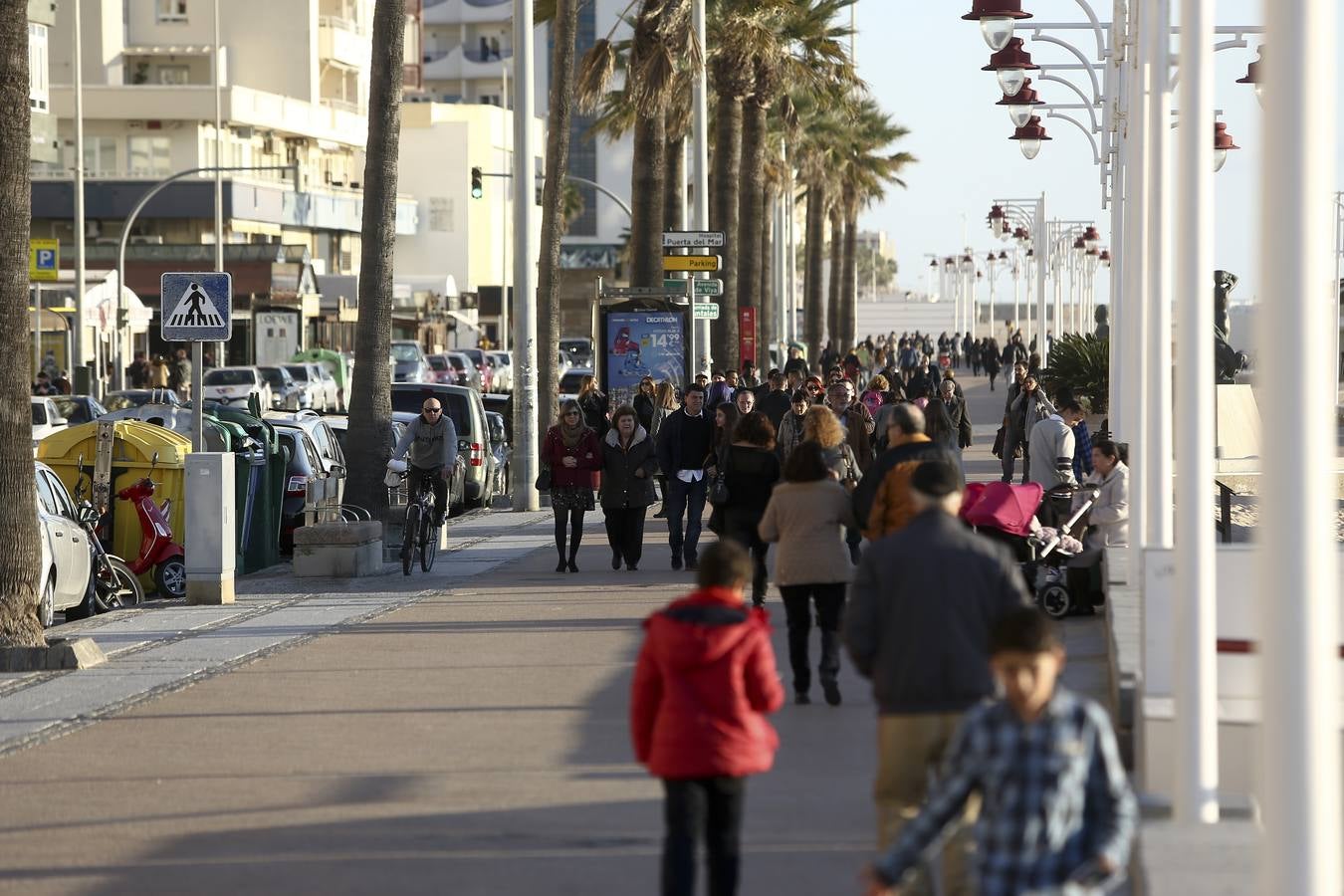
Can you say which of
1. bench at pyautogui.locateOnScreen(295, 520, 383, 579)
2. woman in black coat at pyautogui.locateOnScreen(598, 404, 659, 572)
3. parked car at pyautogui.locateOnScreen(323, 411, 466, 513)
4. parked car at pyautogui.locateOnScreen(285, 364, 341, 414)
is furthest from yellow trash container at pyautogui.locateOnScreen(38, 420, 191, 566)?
parked car at pyautogui.locateOnScreen(285, 364, 341, 414)

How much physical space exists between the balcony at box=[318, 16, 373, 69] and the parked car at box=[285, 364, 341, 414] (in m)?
38.9

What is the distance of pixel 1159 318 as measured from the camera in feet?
37.9

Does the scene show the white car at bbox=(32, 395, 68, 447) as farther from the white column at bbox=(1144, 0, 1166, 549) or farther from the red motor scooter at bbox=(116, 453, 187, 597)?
the white column at bbox=(1144, 0, 1166, 549)

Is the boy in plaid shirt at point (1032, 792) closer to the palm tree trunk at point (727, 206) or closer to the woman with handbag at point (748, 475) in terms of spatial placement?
the woman with handbag at point (748, 475)

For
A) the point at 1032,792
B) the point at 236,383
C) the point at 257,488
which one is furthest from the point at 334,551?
the point at 236,383

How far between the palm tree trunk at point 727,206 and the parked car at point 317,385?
41.5 feet

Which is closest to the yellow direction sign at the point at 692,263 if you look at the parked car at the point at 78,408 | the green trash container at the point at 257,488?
the parked car at the point at 78,408

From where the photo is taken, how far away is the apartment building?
256 feet

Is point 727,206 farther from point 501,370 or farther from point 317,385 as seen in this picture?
point 501,370

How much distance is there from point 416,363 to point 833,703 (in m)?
49.5

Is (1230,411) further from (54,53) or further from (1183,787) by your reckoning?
(54,53)

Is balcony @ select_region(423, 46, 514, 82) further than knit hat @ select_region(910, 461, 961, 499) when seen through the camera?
Yes

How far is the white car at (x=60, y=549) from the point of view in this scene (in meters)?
16.8

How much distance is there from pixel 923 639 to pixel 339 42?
3578 inches
